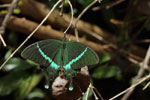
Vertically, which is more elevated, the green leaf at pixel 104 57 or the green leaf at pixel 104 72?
the green leaf at pixel 104 57

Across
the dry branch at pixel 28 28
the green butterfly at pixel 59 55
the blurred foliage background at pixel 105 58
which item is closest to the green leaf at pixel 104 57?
the blurred foliage background at pixel 105 58

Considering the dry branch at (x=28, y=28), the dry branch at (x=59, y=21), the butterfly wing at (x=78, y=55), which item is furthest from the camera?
the dry branch at (x=59, y=21)

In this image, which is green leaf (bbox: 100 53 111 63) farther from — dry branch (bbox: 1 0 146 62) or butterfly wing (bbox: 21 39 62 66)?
butterfly wing (bbox: 21 39 62 66)

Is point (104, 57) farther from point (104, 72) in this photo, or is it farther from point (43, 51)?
point (43, 51)

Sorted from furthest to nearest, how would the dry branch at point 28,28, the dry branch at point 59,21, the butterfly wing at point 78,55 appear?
the dry branch at point 59,21
the dry branch at point 28,28
the butterfly wing at point 78,55

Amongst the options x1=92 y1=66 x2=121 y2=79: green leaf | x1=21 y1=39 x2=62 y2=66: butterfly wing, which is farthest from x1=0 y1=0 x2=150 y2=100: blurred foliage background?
x1=21 y1=39 x2=62 y2=66: butterfly wing

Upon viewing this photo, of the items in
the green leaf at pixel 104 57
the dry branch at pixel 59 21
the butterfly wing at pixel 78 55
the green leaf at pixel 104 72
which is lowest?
the green leaf at pixel 104 72

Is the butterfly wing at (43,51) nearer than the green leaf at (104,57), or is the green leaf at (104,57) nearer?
the butterfly wing at (43,51)

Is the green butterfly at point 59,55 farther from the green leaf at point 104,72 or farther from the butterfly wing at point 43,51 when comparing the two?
the green leaf at point 104,72
